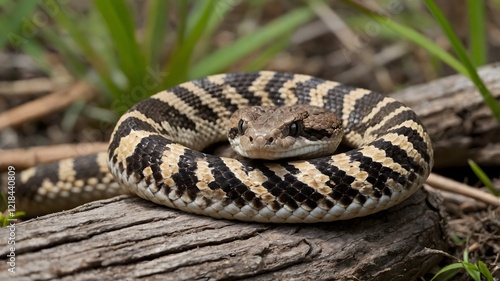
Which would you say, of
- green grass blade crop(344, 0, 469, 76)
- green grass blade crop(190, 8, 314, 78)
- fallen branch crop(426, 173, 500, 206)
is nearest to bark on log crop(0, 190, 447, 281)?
fallen branch crop(426, 173, 500, 206)

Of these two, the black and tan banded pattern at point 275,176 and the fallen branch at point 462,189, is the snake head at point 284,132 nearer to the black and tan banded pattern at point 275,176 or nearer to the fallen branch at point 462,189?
the black and tan banded pattern at point 275,176

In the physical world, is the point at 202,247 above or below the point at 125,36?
below

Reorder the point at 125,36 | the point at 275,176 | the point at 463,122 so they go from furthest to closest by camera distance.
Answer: the point at 125,36, the point at 463,122, the point at 275,176

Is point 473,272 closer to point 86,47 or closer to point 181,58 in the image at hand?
point 181,58

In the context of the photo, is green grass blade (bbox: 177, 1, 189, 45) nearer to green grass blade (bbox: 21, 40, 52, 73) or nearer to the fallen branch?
green grass blade (bbox: 21, 40, 52, 73)

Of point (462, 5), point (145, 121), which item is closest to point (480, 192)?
point (145, 121)

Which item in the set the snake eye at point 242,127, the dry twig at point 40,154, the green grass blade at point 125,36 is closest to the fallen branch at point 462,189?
the snake eye at point 242,127

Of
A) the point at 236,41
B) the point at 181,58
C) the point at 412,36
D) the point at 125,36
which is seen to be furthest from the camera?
the point at 236,41

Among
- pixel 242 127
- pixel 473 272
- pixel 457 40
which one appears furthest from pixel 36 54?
pixel 473 272
